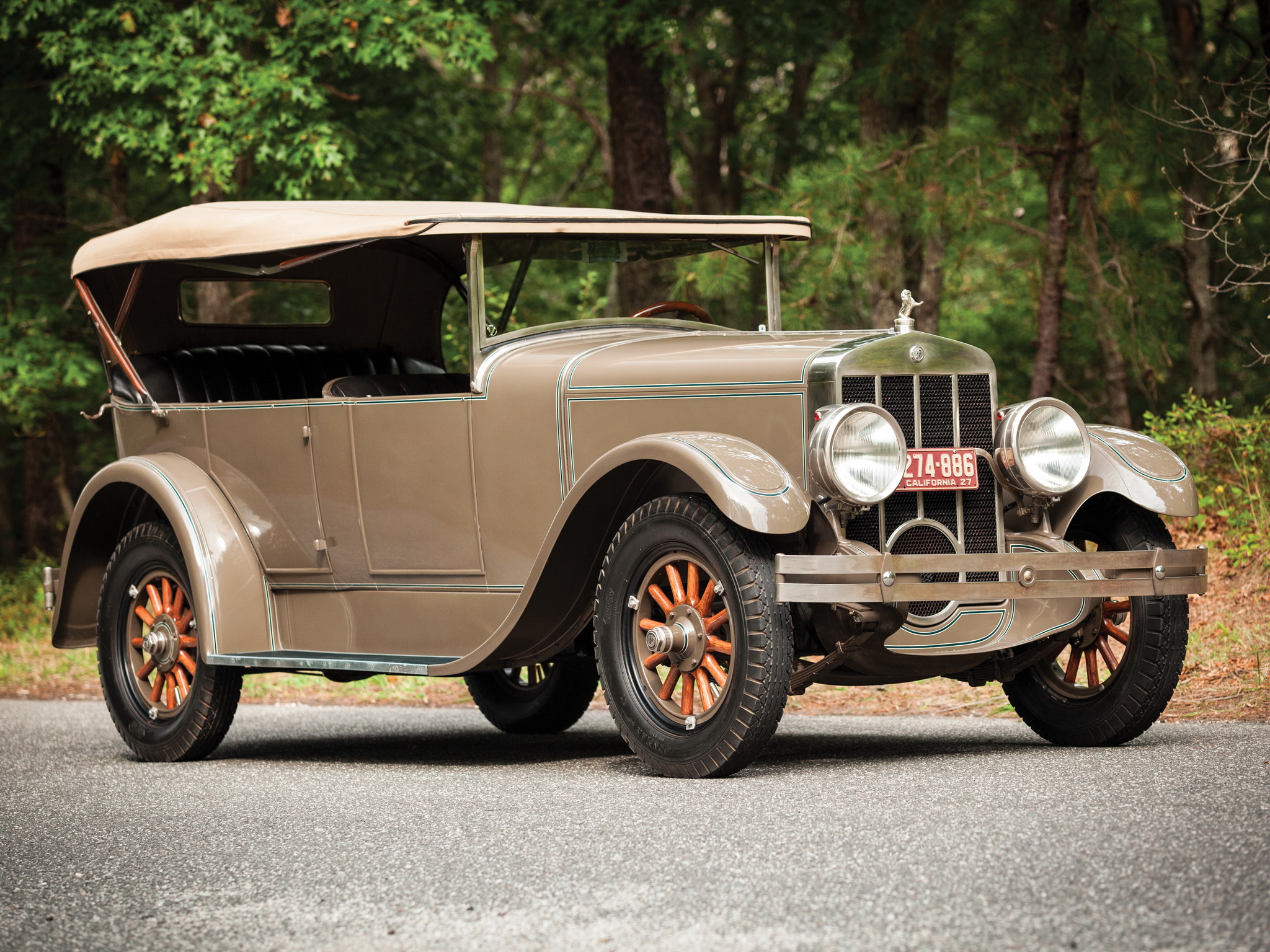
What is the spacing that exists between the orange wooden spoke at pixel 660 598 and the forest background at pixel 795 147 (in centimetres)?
261

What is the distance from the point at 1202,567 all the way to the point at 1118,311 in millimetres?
5909

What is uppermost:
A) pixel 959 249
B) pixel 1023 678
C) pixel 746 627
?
pixel 959 249

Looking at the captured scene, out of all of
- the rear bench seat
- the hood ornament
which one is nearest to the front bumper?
the hood ornament

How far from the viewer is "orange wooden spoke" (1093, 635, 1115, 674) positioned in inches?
222

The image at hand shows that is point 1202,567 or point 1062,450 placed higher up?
point 1062,450

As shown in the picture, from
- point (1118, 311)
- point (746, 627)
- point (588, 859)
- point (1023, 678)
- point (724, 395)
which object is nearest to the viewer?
point (588, 859)

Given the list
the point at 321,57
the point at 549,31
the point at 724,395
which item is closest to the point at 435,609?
the point at 724,395

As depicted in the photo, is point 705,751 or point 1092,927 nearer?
point 1092,927

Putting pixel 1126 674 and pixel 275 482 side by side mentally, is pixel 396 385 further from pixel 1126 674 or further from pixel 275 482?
pixel 1126 674

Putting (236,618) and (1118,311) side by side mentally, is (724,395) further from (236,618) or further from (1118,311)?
(1118,311)

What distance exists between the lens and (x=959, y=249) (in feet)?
35.9

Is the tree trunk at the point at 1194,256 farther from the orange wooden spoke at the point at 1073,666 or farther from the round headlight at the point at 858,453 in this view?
the round headlight at the point at 858,453

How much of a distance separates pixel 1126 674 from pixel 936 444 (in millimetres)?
1102

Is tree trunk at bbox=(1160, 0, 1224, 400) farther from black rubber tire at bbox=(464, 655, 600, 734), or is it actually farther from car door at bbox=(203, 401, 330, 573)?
car door at bbox=(203, 401, 330, 573)
